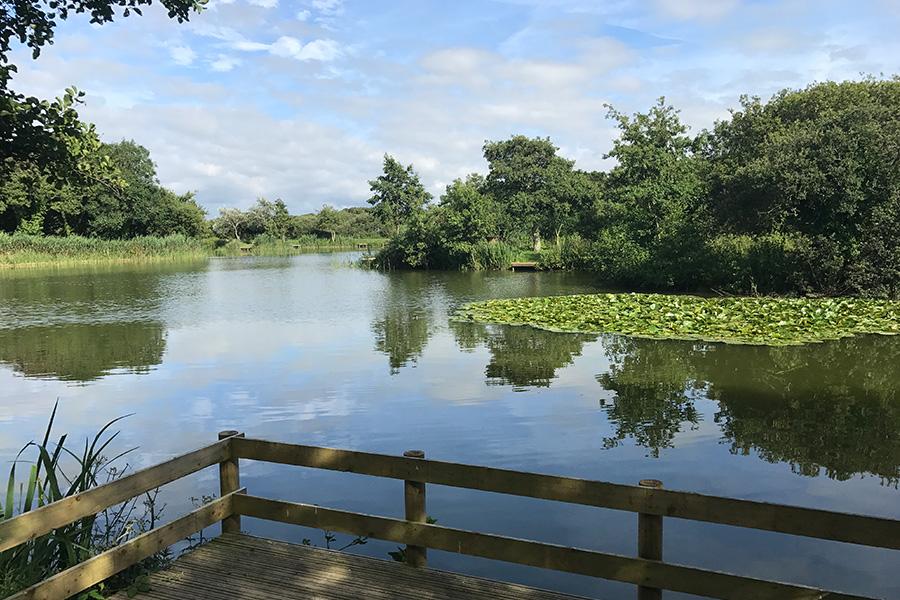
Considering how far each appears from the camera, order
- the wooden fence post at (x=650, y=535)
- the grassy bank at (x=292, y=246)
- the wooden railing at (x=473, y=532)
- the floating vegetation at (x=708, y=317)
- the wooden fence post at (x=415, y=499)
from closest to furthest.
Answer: the wooden railing at (x=473, y=532), the wooden fence post at (x=650, y=535), the wooden fence post at (x=415, y=499), the floating vegetation at (x=708, y=317), the grassy bank at (x=292, y=246)

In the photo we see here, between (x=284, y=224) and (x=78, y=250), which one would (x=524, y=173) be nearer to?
(x=78, y=250)

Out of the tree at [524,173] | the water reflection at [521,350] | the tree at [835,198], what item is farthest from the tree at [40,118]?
the tree at [524,173]

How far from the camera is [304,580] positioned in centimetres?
412

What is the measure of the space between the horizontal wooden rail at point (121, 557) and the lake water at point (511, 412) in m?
1.36

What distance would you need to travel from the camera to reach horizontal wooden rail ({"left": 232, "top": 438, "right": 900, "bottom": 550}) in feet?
10.4

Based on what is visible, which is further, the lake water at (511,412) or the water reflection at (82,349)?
the water reflection at (82,349)

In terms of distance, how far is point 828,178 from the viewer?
65.3 ft

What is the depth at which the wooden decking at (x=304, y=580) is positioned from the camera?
12.9 feet

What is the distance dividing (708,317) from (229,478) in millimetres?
14403

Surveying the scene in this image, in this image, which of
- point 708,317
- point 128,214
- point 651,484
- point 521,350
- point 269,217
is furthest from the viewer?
point 269,217

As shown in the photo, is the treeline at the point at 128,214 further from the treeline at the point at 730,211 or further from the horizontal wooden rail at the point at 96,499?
the horizontal wooden rail at the point at 96,499

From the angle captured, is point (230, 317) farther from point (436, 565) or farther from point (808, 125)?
point (808, 125)

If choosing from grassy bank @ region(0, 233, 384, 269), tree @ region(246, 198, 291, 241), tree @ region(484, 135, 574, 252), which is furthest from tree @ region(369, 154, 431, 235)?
tree @ region(246, 198, 291, 241)

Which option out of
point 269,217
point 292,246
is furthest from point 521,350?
point 269,217
